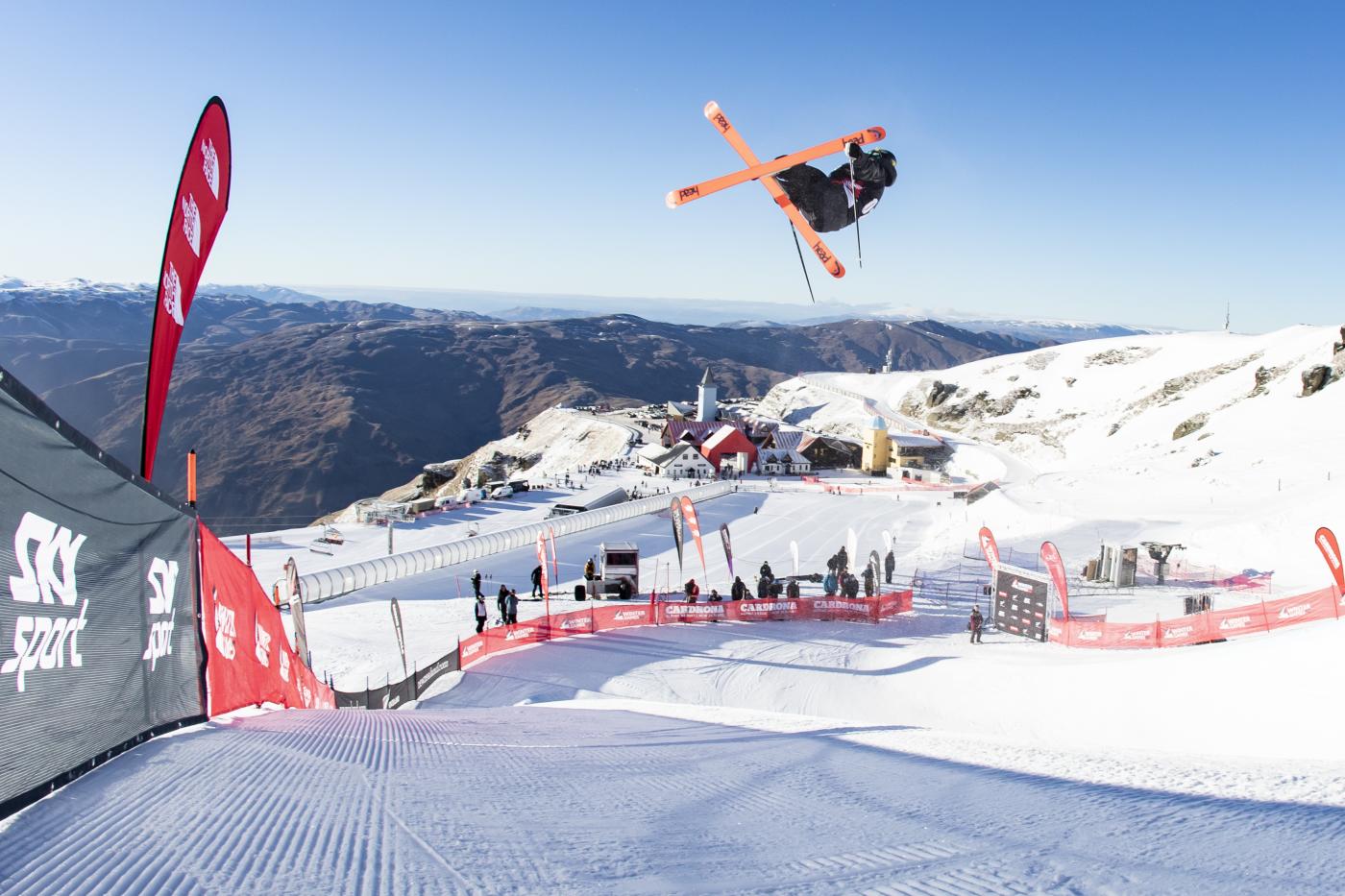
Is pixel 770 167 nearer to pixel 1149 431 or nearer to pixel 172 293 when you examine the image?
pixel 172 293

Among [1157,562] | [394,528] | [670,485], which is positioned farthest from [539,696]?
[670,485]

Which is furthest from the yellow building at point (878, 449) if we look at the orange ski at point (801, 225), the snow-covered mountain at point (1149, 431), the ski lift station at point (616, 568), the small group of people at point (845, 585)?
the orange ski at point (801, 225)

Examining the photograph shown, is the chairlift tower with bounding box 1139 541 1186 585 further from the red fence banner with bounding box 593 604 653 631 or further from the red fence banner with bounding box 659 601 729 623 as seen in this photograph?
the red fence banner with bounding box 593 604 653 631

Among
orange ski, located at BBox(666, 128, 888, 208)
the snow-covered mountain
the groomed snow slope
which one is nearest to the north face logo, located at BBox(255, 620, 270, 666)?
the groomed snow slope

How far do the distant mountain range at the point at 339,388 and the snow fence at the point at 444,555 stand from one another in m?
68.4

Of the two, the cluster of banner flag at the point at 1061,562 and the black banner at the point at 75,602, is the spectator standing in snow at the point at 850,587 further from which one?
the black banner at the point at 75,602

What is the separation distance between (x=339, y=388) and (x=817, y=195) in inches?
5531

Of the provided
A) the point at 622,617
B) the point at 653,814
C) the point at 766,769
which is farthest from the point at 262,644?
the point at 622,617

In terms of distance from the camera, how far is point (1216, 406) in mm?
44219

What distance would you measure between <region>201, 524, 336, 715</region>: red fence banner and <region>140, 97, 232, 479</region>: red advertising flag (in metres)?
0.94

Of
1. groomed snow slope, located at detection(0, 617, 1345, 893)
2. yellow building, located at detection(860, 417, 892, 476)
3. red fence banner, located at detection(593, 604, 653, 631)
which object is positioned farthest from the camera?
yellow building, located at detection(860, 417, 892, 476)

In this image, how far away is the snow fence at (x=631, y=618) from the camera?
1182 centimetres

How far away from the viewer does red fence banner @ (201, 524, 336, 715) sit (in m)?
4.54

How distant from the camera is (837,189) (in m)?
9.92
